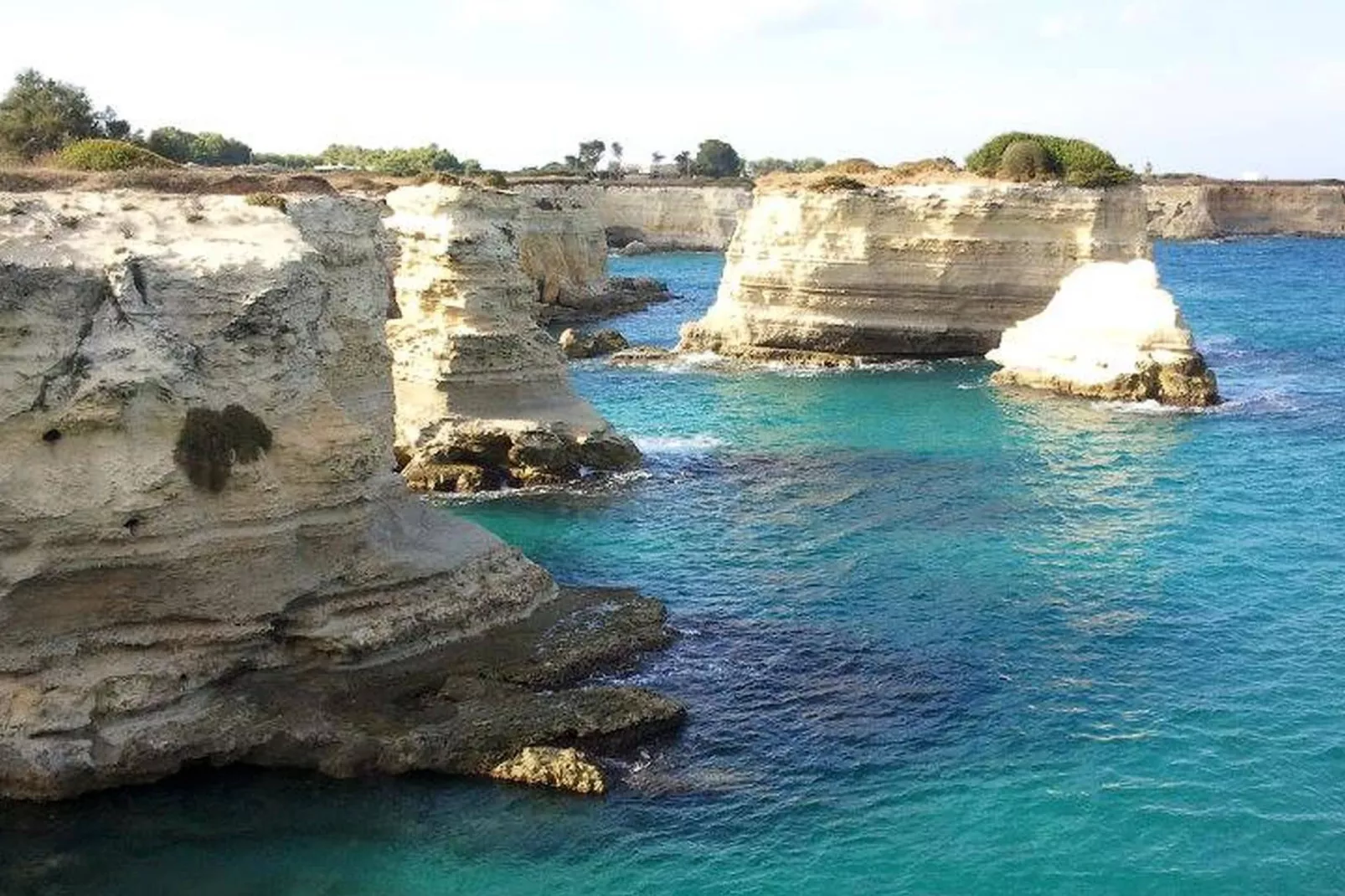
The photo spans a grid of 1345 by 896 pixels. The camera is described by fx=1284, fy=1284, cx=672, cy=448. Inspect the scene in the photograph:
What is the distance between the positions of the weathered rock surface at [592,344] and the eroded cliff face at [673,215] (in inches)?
3161

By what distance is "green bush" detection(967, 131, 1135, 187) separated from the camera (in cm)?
5775

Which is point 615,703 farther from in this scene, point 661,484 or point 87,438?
A: point 661,484

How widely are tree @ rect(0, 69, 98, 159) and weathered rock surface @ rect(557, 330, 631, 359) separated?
2711 cm

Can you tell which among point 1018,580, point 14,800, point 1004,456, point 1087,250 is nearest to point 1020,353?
point 1087,250

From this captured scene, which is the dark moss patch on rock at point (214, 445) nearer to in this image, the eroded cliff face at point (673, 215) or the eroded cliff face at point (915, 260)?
the eroded cliff face at point (915, 260)

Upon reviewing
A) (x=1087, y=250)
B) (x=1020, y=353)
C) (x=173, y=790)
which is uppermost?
(x=1087, y=250)

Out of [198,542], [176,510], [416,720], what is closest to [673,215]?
[198,542]

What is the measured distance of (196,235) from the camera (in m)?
21.9

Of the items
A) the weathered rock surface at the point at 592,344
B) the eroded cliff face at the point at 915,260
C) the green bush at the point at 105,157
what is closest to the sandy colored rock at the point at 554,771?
the green bush at the point at 105,157

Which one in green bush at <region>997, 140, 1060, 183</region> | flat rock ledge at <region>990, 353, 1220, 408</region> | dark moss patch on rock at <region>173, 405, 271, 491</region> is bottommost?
flat rock ledge at <region>990, 353, 1220, 408</region>

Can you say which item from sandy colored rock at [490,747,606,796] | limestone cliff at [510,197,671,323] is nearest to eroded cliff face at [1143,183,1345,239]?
limestone cliff at [510,197,671,323]

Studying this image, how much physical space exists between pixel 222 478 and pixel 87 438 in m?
2.01

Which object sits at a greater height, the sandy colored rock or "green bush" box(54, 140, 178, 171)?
"green bush" box(54, 140, 178, 171)

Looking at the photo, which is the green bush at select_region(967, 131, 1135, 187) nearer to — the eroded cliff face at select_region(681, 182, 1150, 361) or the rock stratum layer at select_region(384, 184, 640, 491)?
the eroded cliff face at select_region(681, 182, 1150, 361)
